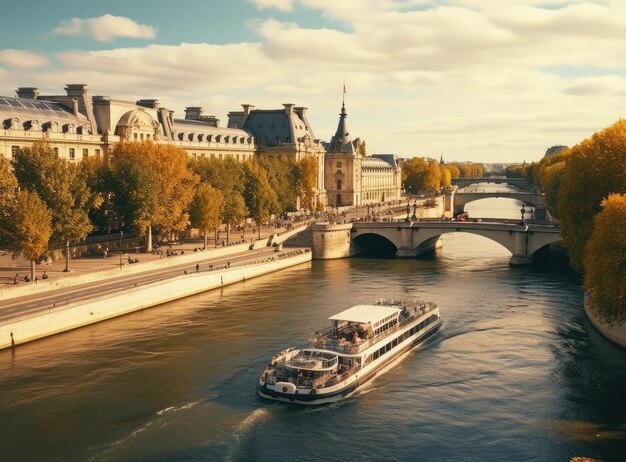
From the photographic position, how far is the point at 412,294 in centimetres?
7938

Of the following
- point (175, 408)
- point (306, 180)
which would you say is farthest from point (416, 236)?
point (175, 408)

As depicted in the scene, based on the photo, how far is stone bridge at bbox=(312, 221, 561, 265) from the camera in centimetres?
10169

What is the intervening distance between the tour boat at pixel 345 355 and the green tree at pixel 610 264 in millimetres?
14929

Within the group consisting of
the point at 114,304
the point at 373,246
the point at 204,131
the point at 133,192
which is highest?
the point at 204,131

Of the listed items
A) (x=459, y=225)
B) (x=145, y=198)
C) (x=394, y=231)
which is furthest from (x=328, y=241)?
(x=145, y=198)

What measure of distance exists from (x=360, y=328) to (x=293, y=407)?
11966 millimetres

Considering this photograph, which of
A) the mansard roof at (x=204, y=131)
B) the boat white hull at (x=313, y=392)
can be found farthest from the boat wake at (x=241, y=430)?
the mansard roof at (x=204, y=131)

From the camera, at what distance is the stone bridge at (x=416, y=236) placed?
102m

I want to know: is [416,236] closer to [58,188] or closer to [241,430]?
[58,188]

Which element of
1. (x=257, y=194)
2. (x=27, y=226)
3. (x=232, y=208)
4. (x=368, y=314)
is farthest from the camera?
(x=257, y=194)

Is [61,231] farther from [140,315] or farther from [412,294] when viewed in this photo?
[412,294]

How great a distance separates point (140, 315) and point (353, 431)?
34115 millimetres

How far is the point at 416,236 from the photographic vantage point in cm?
11356

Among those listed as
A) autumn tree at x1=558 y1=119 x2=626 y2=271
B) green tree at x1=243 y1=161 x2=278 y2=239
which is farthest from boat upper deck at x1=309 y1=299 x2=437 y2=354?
green tree at x1=243 y1=161 x2=278 y2=239
